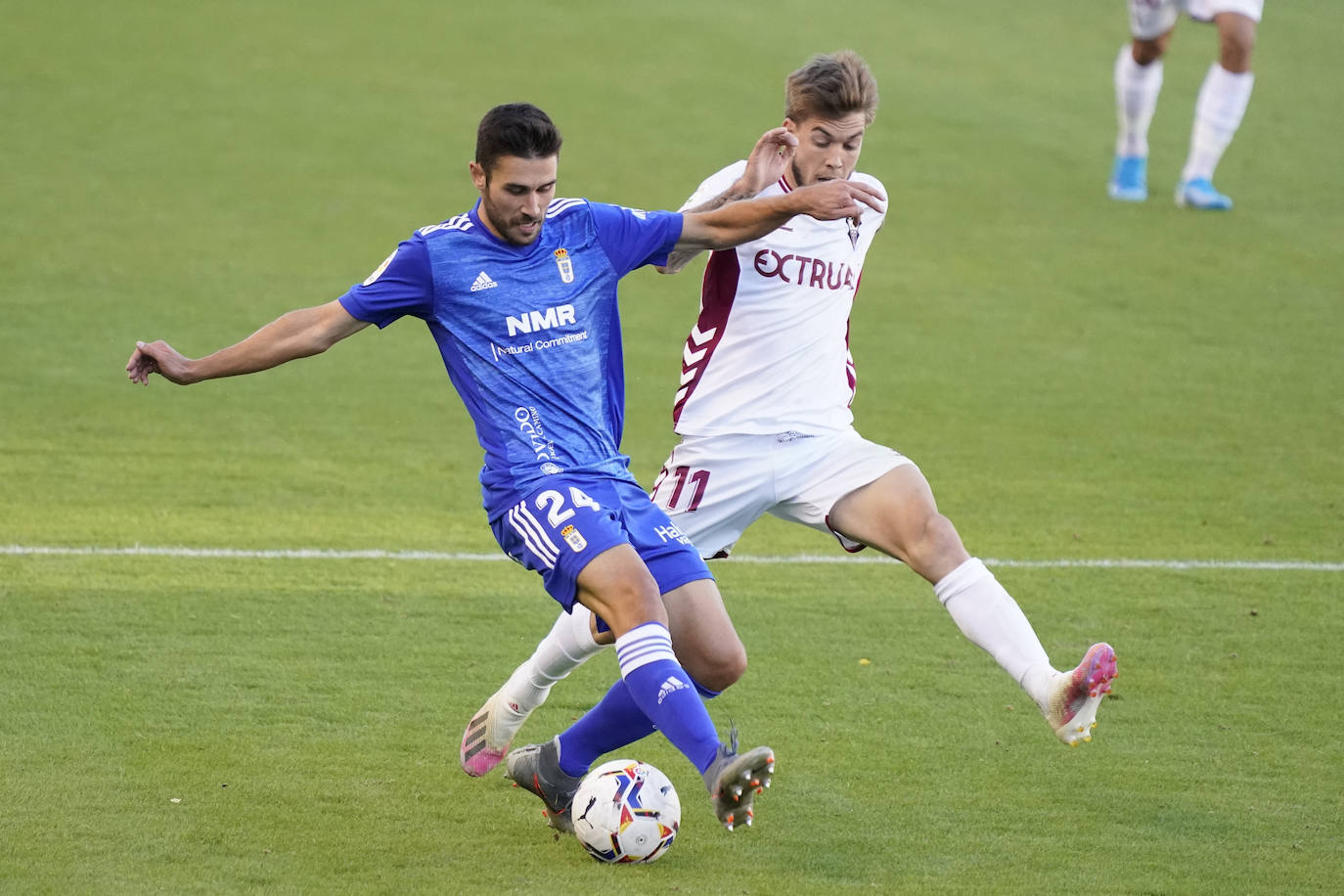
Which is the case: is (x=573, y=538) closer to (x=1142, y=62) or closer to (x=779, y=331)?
(x=779, y=331)

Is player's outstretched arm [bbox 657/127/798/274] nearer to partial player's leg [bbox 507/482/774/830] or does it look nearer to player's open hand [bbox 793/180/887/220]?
player's open hand [bbox 793/180/887/220]

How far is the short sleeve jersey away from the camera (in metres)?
4.63

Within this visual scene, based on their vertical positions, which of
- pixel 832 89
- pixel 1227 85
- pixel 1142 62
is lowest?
pixel 832 89

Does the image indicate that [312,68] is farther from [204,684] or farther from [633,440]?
[204,684]

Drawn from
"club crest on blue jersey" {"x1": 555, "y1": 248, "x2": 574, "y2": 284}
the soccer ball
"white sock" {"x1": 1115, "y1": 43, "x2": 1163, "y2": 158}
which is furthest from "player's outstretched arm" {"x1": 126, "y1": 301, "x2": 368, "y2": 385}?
"white sock" {"x1": 1115, "y1": 43, "x2": 1163, "y2": 158}

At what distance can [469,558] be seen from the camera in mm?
7352

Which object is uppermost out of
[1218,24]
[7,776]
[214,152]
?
[1218,24]

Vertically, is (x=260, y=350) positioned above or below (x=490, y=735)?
above

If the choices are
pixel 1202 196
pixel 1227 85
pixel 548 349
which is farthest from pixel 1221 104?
pixel 548 349

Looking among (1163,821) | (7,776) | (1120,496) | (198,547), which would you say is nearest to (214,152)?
(198,547)

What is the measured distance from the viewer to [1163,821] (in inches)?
189

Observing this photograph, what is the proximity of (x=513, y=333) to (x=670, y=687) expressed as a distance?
1.12 metres

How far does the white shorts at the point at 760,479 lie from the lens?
510 centimetres

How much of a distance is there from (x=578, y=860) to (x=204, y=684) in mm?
1802
